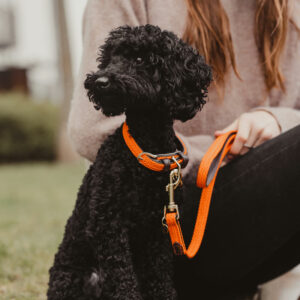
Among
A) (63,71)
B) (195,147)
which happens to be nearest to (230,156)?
(195,147)

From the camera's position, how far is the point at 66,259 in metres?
1.98

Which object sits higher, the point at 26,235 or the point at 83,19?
the point at 83,19

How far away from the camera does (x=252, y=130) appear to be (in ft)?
6.89

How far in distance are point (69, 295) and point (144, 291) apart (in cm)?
31

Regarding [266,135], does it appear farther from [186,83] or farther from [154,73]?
[154,73]

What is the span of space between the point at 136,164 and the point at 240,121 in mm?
560

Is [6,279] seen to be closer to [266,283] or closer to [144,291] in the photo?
[144,291]

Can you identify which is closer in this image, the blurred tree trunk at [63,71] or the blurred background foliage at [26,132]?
the blurred tree trunk at [63,71]

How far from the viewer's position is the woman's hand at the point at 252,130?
208 cm

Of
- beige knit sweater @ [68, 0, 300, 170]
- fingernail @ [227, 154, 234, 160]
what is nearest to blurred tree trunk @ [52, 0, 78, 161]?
beige knit sweater @ [68, 0, 300, 170]

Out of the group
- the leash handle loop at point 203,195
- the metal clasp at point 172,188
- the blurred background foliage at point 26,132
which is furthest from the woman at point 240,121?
the blurred background foliage at point 26,132

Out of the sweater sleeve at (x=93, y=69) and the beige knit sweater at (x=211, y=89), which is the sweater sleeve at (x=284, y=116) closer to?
the beige knit sweater at (x=211, y=89)

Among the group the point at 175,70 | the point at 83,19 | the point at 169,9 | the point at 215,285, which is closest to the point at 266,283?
the point at 215,285

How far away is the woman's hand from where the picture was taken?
208 centimetres
